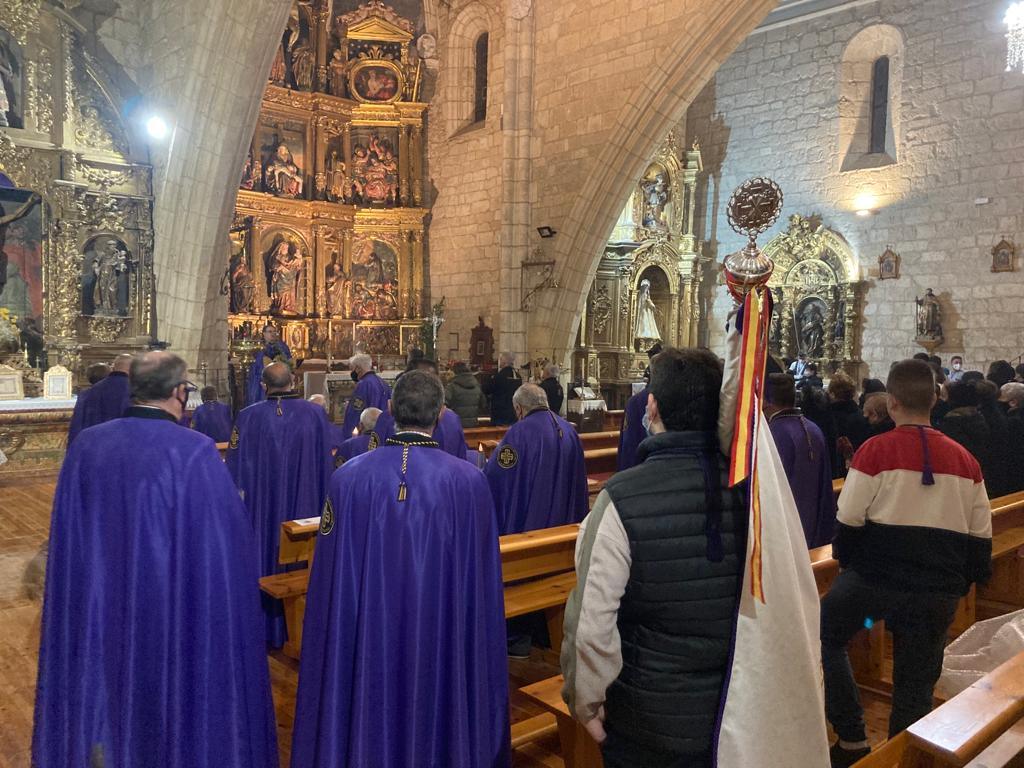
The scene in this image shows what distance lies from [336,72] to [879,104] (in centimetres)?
1114

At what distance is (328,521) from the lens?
8.27 feet

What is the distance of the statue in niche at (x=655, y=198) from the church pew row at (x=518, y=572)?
45.3ft

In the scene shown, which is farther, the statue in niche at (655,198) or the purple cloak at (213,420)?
the statue in niche at (655,198)

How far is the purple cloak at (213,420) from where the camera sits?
7.06 m

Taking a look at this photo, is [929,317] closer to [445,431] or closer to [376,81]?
[376,81]

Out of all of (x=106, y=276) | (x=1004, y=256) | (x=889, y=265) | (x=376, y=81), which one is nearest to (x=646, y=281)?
(x=889, y=265)

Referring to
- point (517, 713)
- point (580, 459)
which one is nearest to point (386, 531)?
point (517, 713)

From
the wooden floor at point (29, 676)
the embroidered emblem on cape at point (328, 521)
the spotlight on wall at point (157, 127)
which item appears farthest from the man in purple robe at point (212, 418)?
the spotlight on wall at point (157, 127)

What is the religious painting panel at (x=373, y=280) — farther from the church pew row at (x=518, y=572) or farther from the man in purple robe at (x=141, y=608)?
the man in purple robe at (x=141, y=608)

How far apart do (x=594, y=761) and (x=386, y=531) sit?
3.65ft

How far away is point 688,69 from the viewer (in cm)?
1049

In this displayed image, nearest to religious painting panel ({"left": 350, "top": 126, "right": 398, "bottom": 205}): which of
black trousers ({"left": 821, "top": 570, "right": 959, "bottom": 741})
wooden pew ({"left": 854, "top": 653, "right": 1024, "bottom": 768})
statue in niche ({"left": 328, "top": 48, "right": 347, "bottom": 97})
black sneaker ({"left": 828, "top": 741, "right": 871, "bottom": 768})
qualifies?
statue in niche ({"left": 328, "top": 48, "right": 347, "bottom": 97})

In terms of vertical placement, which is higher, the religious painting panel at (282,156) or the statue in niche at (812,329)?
the religious painting panel at (282,156)

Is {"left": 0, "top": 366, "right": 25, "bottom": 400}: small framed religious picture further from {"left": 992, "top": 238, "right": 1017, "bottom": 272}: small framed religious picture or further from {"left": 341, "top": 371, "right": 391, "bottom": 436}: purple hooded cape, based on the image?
{"left": 992, "top": 238, "right": 1017, "bottom": 272}: small framed religious picture
